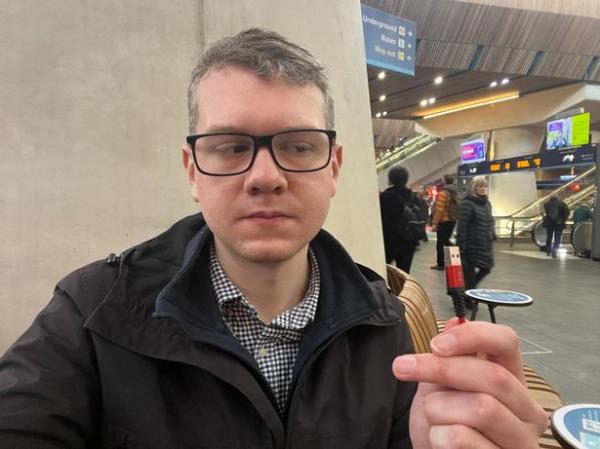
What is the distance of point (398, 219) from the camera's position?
6258mm

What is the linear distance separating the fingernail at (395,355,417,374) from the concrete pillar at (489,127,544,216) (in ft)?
70.1

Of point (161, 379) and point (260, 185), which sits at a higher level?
point (260, 185)

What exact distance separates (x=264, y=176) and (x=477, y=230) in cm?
538

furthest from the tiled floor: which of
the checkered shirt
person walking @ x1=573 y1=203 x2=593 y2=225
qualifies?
the checkered shirt

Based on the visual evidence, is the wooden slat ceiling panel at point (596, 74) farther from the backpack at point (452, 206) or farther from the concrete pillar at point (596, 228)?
the backpack at point (452, 206)

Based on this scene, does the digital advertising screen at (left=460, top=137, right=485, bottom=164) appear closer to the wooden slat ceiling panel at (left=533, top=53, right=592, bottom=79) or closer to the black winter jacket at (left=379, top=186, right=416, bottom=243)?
the wooden slat ceiling panel at (left=533, top=53, right=592, bottom=79)

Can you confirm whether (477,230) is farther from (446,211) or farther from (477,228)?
(446,211)

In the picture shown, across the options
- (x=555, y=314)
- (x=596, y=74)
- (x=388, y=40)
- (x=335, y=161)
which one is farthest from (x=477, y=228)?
(x=596, y=74)

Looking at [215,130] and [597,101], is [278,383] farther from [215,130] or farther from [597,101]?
[597,101]

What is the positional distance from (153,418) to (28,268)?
A: 5.71ft

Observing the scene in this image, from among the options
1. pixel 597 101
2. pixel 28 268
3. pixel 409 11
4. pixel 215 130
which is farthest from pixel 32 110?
pixel 597 101

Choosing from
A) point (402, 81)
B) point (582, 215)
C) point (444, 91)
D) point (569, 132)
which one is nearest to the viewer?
point (582, 215)

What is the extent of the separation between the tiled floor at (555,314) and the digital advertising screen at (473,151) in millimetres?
10157

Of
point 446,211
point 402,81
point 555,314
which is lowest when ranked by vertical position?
point 555,314
